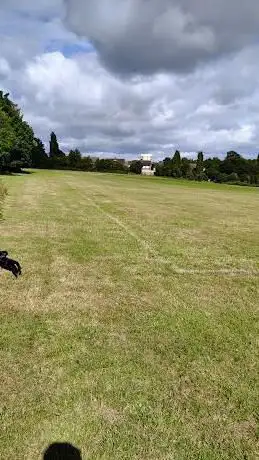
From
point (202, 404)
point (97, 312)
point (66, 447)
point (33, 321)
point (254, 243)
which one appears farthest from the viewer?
point (254, 243)

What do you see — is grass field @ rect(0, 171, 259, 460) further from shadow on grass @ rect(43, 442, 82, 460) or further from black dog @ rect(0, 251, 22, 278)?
black dog @ rect(0, 251, 22, 278)

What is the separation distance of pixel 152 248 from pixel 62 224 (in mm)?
4904

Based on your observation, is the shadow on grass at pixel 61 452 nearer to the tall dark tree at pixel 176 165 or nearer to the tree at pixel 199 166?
the tree at pixel 199 166

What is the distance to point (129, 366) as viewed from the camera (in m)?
5.41

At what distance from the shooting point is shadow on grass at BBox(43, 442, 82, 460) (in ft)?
12.6

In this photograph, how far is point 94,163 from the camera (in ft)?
481

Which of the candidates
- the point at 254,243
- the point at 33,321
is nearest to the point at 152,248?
the point at 254,243

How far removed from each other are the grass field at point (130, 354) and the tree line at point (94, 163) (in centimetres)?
5421

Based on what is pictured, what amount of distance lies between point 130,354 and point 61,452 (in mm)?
1980

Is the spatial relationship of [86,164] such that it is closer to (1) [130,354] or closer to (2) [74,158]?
(2) [74,158]

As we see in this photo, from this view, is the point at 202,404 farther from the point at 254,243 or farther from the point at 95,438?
the point at 254,243

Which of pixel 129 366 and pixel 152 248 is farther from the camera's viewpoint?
pixel 152 248

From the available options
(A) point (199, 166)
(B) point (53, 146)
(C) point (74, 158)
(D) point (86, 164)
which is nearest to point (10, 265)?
(A) point (199, 166)

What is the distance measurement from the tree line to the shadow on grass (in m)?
59.7
